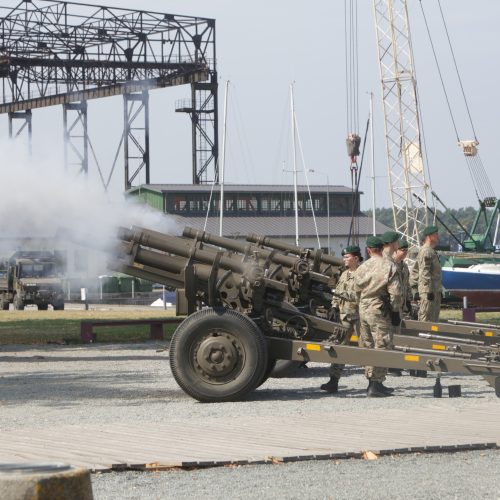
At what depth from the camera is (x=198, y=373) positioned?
578 inches

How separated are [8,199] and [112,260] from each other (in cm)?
324

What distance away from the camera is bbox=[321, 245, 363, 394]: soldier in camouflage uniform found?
50.9 feet

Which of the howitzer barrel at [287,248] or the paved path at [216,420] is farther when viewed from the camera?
the howitzer barrel at [287,248]

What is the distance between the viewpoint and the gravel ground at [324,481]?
27.7 ft

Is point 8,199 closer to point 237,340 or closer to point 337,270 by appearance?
point 337,270

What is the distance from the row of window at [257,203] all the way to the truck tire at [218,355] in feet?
197

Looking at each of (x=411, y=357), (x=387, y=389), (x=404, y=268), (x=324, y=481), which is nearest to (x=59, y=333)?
(x=404, y=268)

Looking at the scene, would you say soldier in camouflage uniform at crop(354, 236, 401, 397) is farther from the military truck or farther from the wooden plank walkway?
the military truck

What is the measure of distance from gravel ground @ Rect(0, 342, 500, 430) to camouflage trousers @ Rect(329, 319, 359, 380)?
0.78 ft

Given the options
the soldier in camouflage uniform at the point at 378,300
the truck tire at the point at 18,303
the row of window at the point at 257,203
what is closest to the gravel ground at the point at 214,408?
the soldier in camouflage uniform at the point at 378,300

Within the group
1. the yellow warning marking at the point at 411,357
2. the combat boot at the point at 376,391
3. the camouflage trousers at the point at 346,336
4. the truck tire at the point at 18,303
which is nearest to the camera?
the yellow warning marking at the point at 411,357

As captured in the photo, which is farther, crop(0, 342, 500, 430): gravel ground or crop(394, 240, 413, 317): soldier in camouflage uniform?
crop(394, 240, 413, 317): soldier in camouflage uniform

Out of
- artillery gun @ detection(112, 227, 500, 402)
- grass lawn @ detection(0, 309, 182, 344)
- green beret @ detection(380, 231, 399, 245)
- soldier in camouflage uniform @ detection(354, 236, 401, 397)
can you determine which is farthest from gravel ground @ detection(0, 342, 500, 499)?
green beret @ detection(380, 231, 399, 245)

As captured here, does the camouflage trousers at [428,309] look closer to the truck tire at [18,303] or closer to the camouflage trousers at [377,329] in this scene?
the camouflage trousers at [377,329]
